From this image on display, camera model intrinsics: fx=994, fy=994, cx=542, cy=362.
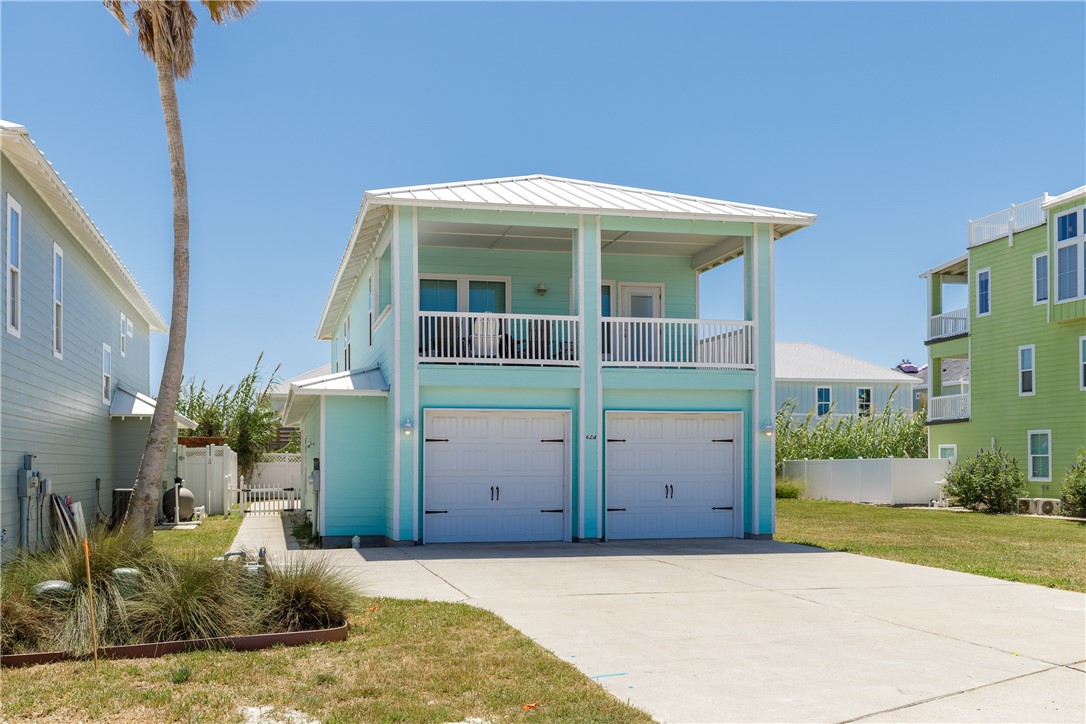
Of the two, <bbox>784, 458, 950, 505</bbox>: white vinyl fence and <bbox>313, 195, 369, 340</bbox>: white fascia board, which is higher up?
<bbox>313, 195, 369, 340</bbox>: white fascia board

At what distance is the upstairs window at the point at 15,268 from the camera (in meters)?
12.0

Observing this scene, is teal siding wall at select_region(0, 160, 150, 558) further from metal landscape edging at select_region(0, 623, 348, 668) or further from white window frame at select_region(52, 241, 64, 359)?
metal landscape edging at select_region(0, 623, 348, 668)

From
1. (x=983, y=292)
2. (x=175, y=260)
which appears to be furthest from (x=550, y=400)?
(x=983, y=292)

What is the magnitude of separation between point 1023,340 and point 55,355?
998 inches

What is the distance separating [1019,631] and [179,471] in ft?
71.7

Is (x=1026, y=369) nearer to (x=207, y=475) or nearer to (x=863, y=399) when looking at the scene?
(x=863, y=399)

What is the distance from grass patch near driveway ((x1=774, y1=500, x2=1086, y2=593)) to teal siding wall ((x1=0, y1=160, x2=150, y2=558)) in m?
12.0

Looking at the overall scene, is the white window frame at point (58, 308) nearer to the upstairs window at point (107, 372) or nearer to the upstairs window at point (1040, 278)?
the upstairs window at point (107, 372)

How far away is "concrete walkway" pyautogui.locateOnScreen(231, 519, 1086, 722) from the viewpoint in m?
6.55

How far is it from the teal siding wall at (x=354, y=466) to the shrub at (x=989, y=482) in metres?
17.6

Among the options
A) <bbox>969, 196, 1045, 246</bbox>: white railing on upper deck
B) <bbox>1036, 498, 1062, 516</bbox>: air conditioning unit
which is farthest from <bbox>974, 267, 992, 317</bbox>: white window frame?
<bbox>1036, 498, 1062, 516</bbox>: air conditioning unit

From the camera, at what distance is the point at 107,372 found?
20812 millimetres

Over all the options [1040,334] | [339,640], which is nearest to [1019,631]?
[339,640]

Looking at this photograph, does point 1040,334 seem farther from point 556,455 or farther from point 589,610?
point 589,610
